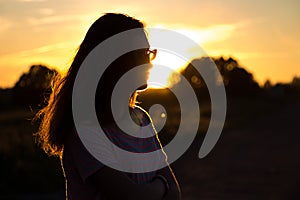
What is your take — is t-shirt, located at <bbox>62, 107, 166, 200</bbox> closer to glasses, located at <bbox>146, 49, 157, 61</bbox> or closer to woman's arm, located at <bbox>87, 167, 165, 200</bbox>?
woman's arm, located at <bbox>87, 167, 165, 200</bbox>

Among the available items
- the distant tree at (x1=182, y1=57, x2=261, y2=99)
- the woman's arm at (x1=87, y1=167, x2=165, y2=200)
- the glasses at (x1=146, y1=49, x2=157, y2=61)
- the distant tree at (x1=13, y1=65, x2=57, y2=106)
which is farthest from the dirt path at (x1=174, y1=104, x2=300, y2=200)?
the distant tree at (x1=182, y1=57, x2=261, y2=99)

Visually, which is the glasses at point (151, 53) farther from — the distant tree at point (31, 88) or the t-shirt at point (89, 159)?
the distant tree at point (31, 88)

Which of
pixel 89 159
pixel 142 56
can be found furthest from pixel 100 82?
pixel 89 159

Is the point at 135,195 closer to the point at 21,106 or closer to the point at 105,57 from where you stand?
the point at 105,57

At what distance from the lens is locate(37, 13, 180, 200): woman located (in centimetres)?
229

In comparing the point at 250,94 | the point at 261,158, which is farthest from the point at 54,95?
the point at 250,94

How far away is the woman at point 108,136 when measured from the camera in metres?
2.29

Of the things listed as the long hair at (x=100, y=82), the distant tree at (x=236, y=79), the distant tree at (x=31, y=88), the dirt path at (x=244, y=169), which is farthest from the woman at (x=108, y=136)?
the distant tree at (x=236, y=79)

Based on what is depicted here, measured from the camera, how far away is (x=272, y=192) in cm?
799

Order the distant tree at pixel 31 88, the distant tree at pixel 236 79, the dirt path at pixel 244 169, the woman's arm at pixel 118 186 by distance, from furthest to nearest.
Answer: the distant tree at pixel 236 79 < the distant tree at pixel 31 88 < the dirt path at pixel 244 169 < the woman's arm at pixel 118 186

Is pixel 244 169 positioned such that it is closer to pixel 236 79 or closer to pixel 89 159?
pixel 89 159

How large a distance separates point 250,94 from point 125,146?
37517mm

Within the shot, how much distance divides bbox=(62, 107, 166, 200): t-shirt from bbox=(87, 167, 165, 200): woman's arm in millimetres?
29

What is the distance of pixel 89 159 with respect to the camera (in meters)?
2.29
